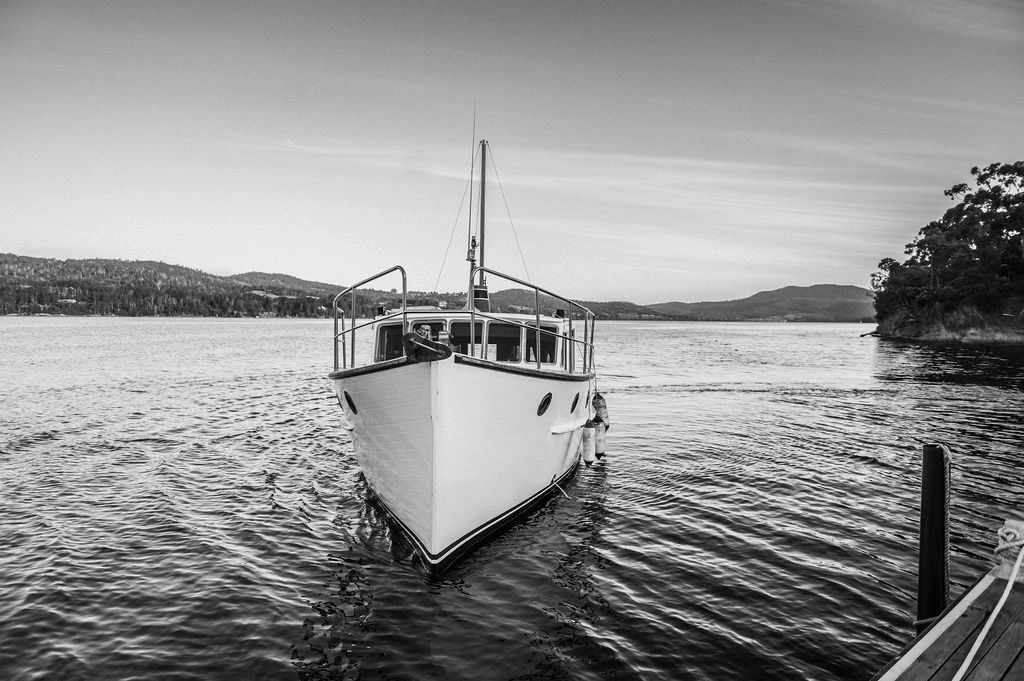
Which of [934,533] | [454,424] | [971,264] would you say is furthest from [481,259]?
[971,264]

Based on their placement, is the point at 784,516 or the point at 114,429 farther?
the point at 114,429

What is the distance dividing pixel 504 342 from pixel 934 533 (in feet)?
23.3

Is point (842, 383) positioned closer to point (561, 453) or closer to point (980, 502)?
point (980, 502)

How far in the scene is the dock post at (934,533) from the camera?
570 cm

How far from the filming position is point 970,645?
4.26 metres

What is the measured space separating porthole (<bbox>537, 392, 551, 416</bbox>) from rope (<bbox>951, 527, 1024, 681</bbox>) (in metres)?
5.68

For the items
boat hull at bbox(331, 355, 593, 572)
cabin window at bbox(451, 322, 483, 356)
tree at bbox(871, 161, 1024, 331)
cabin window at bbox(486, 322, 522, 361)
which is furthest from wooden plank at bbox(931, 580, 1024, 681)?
tree at bbox(871, 161, 1024, 331)

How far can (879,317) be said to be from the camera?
355ft

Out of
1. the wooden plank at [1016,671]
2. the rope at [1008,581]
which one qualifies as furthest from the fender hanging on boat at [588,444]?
the wooden plank at [1016,671]

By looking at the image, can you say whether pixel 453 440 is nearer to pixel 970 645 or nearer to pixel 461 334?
pixel 461 334

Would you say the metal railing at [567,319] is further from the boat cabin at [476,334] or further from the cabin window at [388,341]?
the cabin window at [388,341]

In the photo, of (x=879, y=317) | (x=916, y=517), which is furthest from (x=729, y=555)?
(x=879, y=317)

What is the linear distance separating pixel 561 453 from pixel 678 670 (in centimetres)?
549

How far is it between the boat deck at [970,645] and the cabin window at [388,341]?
343 inches
